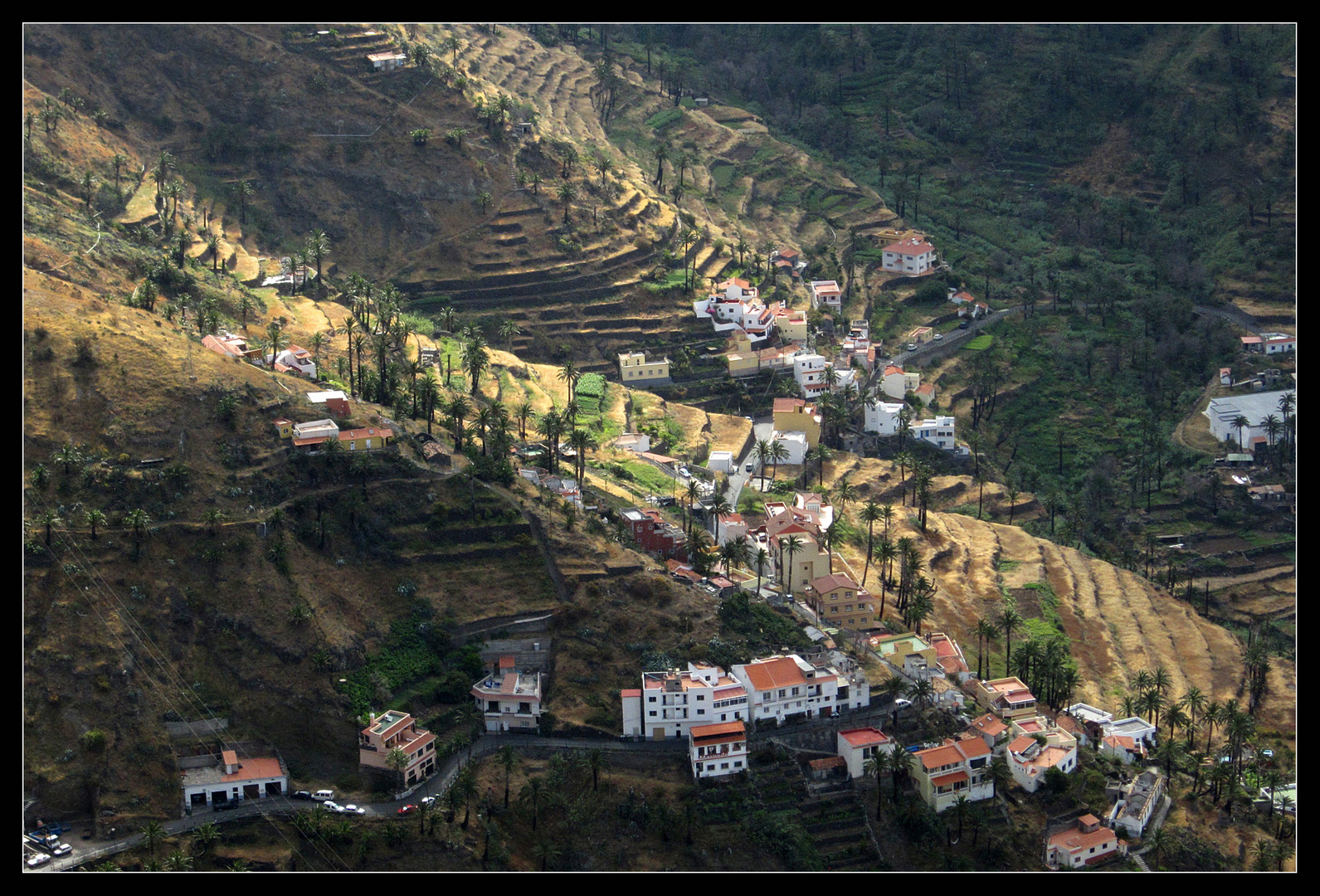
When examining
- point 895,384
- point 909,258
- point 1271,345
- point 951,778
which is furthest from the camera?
point 909,258

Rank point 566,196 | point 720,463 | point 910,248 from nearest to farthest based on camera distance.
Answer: point 720,463 → point 566,196 → point 910,248

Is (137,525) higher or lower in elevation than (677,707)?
higher

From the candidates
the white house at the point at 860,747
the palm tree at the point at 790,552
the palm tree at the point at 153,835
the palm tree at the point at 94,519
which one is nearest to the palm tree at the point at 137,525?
the palm tree at the point at 94,519

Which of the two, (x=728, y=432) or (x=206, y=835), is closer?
(x=206, y=835)

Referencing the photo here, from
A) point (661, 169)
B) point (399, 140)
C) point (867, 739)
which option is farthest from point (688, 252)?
point (867, 739)

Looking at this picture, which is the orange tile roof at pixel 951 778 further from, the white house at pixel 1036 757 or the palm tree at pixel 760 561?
the palm tree at pixel 760 561

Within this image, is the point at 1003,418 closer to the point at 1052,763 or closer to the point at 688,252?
the point at 688,252

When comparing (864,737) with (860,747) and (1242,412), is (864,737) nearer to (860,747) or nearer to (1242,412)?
(860,747)

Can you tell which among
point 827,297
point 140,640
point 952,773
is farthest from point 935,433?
point 140,640
